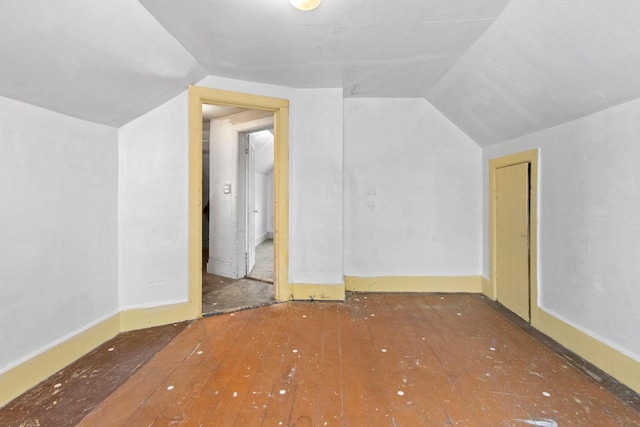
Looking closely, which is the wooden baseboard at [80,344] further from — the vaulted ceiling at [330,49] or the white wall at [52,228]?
the vaulted ceiling at [330,49]

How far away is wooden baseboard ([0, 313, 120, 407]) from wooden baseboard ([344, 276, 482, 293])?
2.46 m

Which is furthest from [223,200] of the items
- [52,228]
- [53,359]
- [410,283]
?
[410,283]

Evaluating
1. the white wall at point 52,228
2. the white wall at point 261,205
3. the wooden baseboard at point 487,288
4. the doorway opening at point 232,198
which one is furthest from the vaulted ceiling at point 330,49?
the white wall at point 261,205

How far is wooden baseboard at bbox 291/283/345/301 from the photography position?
10.5 feet

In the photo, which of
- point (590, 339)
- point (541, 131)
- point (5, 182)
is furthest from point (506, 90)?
point (5, 182)

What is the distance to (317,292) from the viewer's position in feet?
10.5

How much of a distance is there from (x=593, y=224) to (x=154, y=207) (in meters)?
3.54

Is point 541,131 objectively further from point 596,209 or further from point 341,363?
Answer: point 341,363

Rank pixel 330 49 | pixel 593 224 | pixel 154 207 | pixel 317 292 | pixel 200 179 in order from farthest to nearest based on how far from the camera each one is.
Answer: pixel 317 292, pixel 200 179, pixel 154 207, pixel 330 49, pixel 593 224

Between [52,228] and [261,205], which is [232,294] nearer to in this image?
[52,228]

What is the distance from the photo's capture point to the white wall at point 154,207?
2.47 meters

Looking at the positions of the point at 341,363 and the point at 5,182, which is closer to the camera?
the point at 5,182

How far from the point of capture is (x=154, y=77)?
2260mm

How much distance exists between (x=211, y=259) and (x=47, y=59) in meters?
3.21
